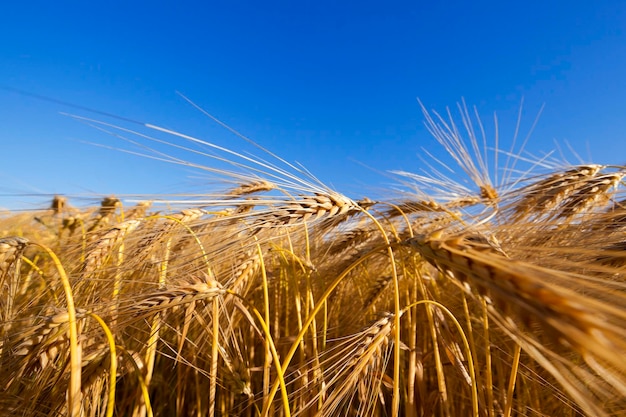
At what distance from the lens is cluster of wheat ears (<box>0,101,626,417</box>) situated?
1.95 ft

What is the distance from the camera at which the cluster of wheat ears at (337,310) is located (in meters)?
0.59

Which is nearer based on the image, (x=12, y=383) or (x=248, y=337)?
(x=12, y=383)

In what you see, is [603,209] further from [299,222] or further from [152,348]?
[152,348]

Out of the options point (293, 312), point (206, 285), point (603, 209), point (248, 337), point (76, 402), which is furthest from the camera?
point (293, 312)

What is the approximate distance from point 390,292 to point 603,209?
0.98 metres

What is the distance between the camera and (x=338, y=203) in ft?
4.02

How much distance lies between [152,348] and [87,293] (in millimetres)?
293

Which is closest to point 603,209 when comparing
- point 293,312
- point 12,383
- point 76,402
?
point 293,312

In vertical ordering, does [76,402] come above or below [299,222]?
below

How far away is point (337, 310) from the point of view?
1870mm

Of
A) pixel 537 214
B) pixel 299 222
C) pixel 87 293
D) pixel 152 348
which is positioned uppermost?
pixel 537 214

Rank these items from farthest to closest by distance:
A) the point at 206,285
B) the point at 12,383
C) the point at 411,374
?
the point at 411,374, the point at 206,285, the point at 12,383

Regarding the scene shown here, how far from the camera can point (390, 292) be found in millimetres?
1974

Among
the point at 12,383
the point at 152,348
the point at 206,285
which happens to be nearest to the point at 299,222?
the point at 206,285
